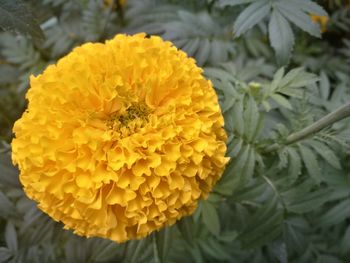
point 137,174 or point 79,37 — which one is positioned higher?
point 137,174

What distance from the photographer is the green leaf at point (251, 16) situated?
1.08 metres

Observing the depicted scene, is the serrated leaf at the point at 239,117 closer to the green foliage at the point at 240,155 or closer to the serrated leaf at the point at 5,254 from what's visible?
the green foliage at the point at 240,155

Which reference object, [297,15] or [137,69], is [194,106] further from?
[297,15]

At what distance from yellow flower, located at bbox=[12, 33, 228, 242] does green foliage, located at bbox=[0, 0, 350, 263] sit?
14 centimetres

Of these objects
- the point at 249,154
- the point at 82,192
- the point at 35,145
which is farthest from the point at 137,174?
the point at 249,154

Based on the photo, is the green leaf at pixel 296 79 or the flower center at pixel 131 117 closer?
the flower center at pixel 131 117

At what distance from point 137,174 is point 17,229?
27.3 inches

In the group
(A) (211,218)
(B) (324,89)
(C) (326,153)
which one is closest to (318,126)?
(C) (326,153)

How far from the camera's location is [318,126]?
37.7 inches

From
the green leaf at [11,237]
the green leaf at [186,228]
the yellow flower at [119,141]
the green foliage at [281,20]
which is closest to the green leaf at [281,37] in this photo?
the green foliage at [281,20]

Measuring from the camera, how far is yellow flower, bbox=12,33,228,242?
2.78 ft

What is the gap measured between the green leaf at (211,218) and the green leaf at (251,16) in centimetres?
45

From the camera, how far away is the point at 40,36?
0.88m

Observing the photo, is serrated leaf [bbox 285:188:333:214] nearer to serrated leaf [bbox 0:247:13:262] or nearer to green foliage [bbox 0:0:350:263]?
green foliage [bbox 0:0:350:263]
